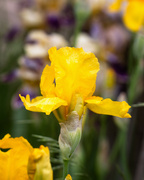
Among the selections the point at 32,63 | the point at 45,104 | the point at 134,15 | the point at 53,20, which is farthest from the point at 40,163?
the point at 53,20

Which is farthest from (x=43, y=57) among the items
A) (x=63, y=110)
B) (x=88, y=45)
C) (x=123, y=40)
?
(x=63, y=110)

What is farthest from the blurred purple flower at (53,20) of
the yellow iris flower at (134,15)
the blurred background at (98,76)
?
the yellow iris flower at (134,15)

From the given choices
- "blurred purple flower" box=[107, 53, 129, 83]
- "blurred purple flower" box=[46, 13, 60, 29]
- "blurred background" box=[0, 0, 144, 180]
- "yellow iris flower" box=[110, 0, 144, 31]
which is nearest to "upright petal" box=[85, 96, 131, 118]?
"blurred background" box=[0, 0, 144, 180]

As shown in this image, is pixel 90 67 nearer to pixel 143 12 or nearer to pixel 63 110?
pixel 63 110

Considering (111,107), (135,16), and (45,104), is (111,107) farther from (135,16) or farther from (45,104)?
(135,16)

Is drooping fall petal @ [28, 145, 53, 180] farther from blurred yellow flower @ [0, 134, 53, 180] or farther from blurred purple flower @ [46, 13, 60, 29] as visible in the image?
blurred purple flower @ [46, 13, 60, 29]

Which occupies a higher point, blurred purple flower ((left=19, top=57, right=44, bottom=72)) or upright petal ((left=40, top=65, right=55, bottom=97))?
blurred purple flower ((left=19, top=57, right=44, bottom=72))
